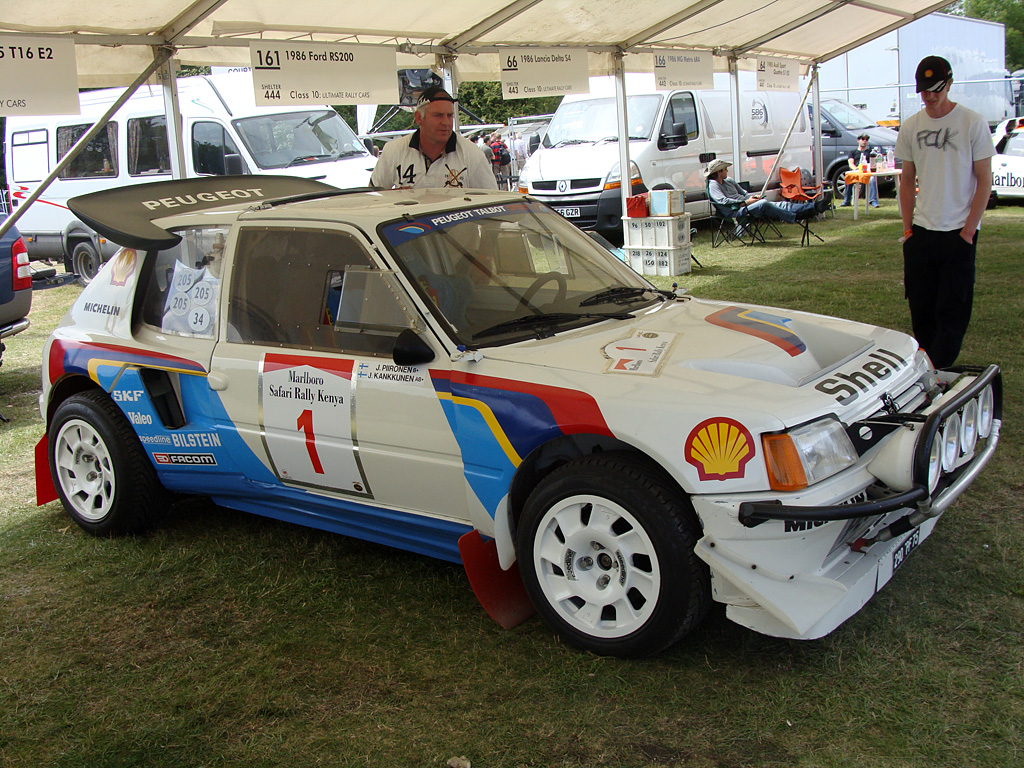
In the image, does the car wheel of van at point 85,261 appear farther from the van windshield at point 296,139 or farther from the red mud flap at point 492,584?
the red mud flap at point 492,584

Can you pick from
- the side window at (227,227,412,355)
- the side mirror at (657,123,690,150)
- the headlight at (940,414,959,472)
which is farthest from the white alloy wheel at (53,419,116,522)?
the side mirror at (657,123,690,150)

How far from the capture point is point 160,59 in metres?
7.01

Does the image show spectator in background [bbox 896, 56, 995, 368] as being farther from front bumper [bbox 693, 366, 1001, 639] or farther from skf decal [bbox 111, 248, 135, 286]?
skf decal [bbox 111, 248, 135, 286]

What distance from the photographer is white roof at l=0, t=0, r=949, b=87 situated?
657 centimetres

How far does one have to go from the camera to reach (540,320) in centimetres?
366

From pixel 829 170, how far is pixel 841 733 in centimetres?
1870

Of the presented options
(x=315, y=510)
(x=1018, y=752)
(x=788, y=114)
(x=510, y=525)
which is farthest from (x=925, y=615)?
(x=788, y=114)

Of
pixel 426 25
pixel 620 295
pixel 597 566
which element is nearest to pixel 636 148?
pixel 426 25

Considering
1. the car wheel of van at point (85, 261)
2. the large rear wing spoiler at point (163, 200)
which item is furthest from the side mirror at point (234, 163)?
the large rear wing spoiler at point (163, 200)

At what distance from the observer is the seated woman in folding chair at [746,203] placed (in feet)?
46.6

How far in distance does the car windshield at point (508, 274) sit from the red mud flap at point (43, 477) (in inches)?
97.0

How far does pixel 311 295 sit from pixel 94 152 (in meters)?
12.0

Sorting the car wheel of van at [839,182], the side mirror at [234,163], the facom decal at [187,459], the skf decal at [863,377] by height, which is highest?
the side mirror at [234,163]

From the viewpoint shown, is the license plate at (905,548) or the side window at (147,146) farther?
the side window at (147,146)
